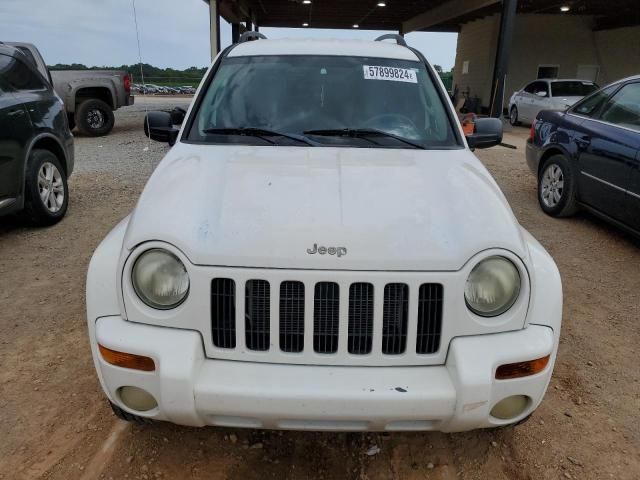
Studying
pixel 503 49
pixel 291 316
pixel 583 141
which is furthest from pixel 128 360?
pixel 503 49

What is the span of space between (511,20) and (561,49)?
10.4 meters

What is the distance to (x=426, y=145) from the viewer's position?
2.84 metres

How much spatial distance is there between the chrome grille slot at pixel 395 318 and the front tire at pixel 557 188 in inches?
183

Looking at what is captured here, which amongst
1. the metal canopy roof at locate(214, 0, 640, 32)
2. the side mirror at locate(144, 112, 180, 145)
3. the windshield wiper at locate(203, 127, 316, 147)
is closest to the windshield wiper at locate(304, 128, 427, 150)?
the windshield wiper at locate(203, 127, 316, 147)

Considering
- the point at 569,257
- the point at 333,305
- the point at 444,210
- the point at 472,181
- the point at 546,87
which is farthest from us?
the point at 546,87

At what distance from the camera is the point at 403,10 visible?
73.3 feet

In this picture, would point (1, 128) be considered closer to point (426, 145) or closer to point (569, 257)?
point (426, 145)

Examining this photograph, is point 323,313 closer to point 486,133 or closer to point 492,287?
point 492,287

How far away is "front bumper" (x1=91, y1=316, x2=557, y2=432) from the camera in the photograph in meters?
1.81

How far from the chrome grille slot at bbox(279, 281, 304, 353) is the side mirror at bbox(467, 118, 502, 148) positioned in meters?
2.00

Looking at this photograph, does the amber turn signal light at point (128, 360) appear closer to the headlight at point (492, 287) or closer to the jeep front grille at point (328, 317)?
the jeep front grille at point (328, 317)

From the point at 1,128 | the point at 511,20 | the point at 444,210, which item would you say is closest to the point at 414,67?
the point at 444,210

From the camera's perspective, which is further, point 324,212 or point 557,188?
point 557,188

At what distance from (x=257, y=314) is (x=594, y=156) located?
15.3ft
